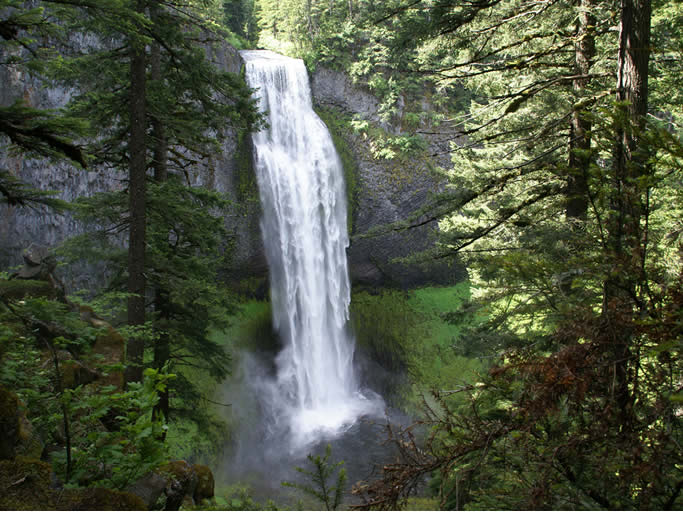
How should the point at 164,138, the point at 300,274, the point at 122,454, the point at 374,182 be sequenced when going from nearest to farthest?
1. the point at 122,454
2. the point at 164,138
3. the point at 300,274
4. the point at 374,182

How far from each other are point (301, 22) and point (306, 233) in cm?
1346

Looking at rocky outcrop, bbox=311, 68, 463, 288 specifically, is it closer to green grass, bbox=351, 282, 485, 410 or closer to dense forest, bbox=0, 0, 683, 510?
green grass, bbox=351, 282, 485, 410

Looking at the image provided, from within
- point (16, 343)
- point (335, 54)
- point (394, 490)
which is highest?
point (335, 54)

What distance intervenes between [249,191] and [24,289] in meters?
13.7

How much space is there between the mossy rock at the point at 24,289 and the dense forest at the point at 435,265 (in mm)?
64

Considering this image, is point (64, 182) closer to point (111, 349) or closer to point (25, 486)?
point (111, 349)

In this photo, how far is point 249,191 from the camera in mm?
19656

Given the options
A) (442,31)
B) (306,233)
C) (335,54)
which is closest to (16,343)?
(442,31)

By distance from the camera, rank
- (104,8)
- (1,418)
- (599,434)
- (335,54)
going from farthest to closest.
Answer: (335,54) → (104,8) → (1,418) → (599,434)

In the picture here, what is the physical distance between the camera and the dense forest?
7.78 ft

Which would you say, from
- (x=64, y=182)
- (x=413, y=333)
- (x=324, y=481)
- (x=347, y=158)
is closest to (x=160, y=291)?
(x=324, y=481)

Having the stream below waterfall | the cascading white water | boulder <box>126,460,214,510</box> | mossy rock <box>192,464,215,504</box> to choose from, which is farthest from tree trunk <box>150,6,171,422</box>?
the cascading white water

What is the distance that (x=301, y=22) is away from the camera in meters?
24.6

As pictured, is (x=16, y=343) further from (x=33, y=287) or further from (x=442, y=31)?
(x=442, y=31)
